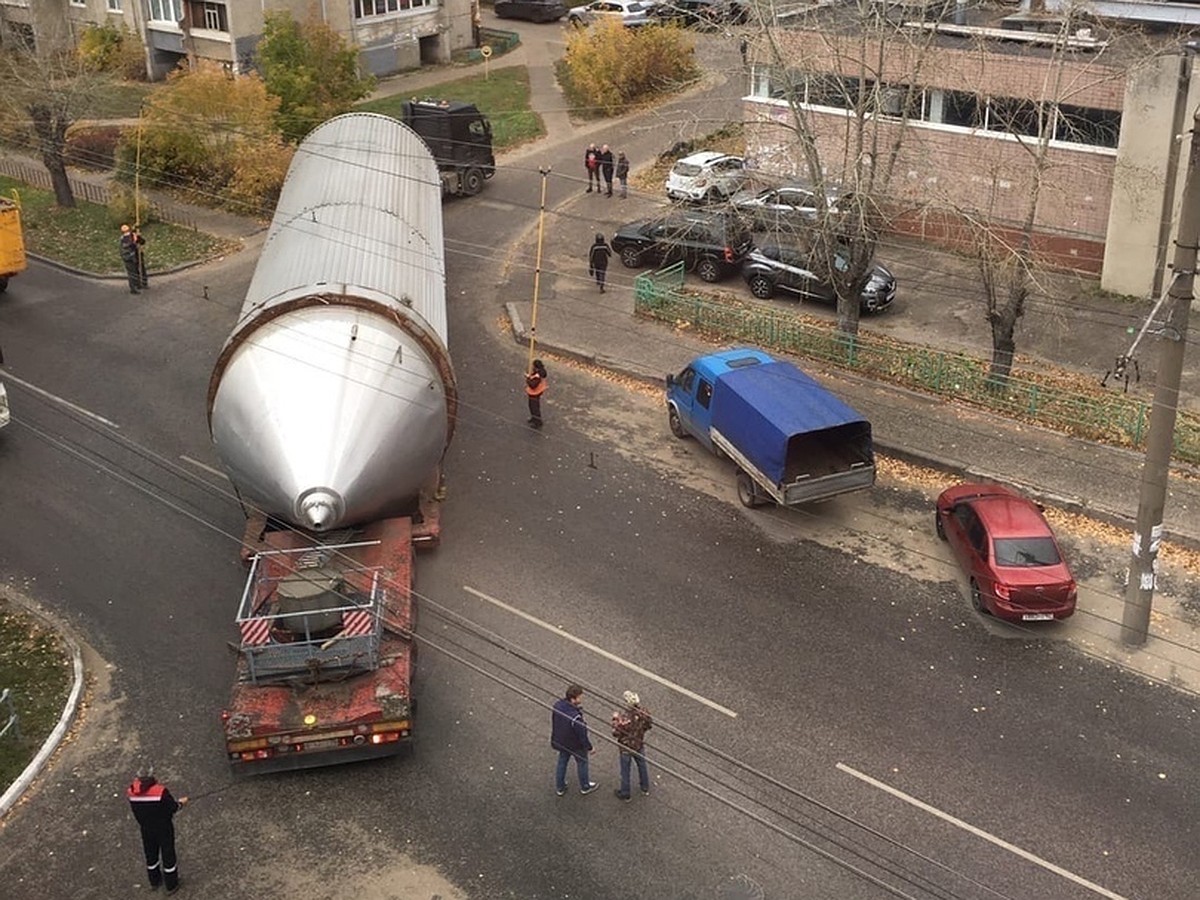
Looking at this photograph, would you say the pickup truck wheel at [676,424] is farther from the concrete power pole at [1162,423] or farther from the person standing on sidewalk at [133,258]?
the person standing on sidewalk at [133,258]

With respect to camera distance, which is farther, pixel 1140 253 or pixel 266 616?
pixel 1140 253

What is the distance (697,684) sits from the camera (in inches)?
636

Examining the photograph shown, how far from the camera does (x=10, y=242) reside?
29.1 meters

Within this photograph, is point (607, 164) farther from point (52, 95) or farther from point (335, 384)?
point (335, 384)

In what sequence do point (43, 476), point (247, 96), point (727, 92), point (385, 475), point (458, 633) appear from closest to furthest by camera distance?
1. point (385, 475)
2. point (458, 633)
3. point (43, 476)
4. point (247, 96)
5. point (727, 92)

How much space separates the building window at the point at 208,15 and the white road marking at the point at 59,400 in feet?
84.5

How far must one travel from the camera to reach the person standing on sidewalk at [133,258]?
2944 cm

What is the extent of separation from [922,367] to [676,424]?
5.69m

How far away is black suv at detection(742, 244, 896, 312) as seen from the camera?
2870cm

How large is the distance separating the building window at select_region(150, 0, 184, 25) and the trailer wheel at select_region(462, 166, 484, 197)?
1822 centimetres

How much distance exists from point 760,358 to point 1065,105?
1358 cm

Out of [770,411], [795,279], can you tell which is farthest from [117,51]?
[770,411]

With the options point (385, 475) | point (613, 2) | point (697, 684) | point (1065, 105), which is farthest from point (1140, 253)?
point (613, 2)

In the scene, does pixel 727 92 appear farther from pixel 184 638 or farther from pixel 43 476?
pixel 184 638
